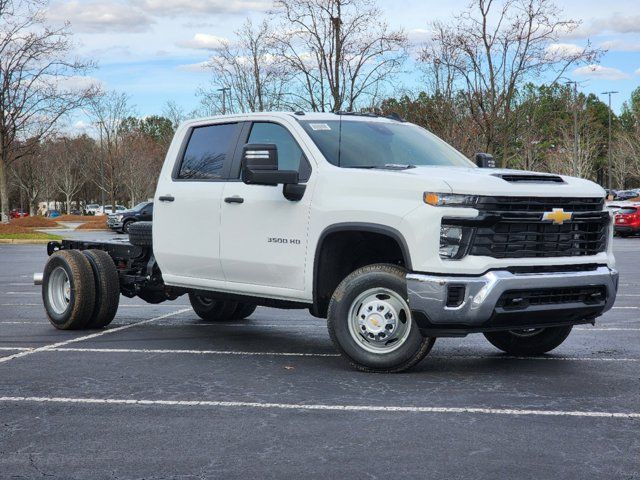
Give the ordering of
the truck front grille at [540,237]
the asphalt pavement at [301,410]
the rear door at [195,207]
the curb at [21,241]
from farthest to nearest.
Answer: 1. the curb at [21,241]
2. the rear door at [195,207]
3. the truck front grille at [540,237]
4. the asphalt pavement at [301,410]

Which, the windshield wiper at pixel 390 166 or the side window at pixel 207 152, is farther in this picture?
the side window at pixel 207 152

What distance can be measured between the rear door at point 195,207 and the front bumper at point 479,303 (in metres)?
2.37

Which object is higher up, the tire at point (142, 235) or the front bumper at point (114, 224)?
the tire at point (142, 235)

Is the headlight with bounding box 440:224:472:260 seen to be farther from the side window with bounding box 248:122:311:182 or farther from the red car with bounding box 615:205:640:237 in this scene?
the red car with bounding box 615:205:640:237

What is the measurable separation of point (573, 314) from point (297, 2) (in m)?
26.6

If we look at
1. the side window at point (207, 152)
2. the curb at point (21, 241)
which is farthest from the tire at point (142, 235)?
the curb at point (21, 241)

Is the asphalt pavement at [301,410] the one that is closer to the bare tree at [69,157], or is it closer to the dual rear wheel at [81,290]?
the dual rear wheel at [81,290]

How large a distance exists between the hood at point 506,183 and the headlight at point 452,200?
4 cm

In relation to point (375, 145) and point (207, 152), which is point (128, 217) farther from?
point (375, 145)

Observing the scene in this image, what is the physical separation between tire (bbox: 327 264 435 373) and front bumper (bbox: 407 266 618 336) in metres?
0.25

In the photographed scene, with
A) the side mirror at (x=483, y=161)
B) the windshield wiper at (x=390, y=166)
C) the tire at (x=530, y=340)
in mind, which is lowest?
the tire at (x=530, y=340)

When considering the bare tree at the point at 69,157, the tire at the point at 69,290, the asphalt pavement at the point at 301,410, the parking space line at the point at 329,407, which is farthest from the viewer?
the bare tree at the point at 69,157

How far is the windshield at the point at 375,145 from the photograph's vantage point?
305 inches

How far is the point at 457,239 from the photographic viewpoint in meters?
6.66
